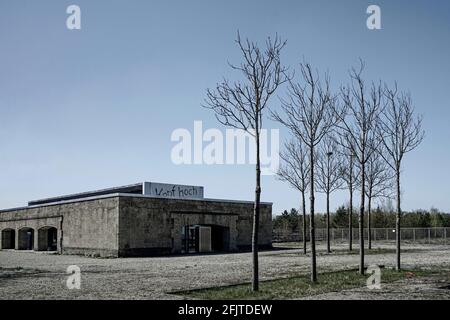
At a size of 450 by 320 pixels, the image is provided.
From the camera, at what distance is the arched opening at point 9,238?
51.8 metres

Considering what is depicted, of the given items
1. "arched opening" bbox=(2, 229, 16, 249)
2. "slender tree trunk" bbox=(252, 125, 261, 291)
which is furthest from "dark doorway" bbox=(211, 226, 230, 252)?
"slender tree trunk" bbox=(252, 125, 261, 291)

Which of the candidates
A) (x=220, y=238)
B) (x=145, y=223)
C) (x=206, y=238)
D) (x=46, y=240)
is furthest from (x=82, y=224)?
(x=220, y=238)

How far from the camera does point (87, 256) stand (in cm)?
3556

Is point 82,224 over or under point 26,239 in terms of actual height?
over

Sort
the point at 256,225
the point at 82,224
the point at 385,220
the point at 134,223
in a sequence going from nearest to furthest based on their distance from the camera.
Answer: the point at 256,225
the point at 134,223
the point at 82,224
the point at 385,220

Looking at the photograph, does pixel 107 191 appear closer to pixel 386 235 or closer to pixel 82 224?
pixel 82 224

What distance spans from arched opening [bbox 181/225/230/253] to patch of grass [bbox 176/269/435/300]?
958 inches

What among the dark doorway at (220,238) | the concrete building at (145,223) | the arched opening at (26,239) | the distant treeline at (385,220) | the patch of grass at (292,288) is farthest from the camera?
the distant treeline at (385,220)

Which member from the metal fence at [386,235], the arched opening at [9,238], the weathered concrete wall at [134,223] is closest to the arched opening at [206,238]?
the weathered concrete wall at [134,223]

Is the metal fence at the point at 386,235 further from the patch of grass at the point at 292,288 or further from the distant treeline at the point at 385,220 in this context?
the patch of grass at the point at 292,288

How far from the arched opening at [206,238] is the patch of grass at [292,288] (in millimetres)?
24330

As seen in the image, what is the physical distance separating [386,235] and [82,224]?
40.1 metres

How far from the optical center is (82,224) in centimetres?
3775
